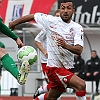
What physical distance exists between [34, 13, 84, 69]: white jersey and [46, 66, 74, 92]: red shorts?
0.09 meters

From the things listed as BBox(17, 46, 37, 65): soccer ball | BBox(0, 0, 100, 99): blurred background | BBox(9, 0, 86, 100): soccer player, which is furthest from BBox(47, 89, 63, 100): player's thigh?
BBox(0, 0, 100, 99): blurred background

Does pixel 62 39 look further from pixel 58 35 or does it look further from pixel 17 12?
pixel 17 12

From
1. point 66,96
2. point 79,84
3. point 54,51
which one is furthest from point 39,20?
point 66,96

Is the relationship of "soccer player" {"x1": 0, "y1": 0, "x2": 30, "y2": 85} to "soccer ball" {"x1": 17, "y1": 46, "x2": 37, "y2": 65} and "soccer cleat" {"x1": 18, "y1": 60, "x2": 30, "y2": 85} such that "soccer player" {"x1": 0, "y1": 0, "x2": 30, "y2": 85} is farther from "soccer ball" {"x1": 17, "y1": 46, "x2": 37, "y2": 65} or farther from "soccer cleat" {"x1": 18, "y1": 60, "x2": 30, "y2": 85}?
"soccer ball" {"x1": 17, "y1": 46, "x2": 37, "y2": 65}

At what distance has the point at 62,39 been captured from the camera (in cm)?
1002

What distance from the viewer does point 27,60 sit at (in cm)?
959

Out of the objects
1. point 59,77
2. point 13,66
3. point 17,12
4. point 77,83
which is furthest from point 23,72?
point 17,12

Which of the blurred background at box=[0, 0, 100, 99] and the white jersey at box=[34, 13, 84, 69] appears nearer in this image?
the white jersey at box=[34, 13, 84, 69]

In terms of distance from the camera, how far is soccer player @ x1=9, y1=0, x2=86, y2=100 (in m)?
10.1

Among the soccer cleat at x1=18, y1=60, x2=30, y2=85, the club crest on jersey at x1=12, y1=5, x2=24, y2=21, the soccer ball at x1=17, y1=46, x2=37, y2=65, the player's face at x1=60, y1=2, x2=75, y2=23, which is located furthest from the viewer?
the club crest on jersey at x1=12, y1=5, x2=24, y2=21

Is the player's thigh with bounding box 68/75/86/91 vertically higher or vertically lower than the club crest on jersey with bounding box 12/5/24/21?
lower

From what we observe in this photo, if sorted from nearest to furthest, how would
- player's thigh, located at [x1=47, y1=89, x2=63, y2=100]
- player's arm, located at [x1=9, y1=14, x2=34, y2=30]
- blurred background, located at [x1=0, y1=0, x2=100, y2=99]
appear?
player's arm, located at [x1=9, y1=14, x2=34, y2=30] < player's thigh, located at [x1=47, y1=89, x2=63, y2=100] < blurred background, located at [x1=0, y1=0, x2=100, y2=99]

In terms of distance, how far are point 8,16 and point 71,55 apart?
1020cm

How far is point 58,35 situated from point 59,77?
28.5 inches
